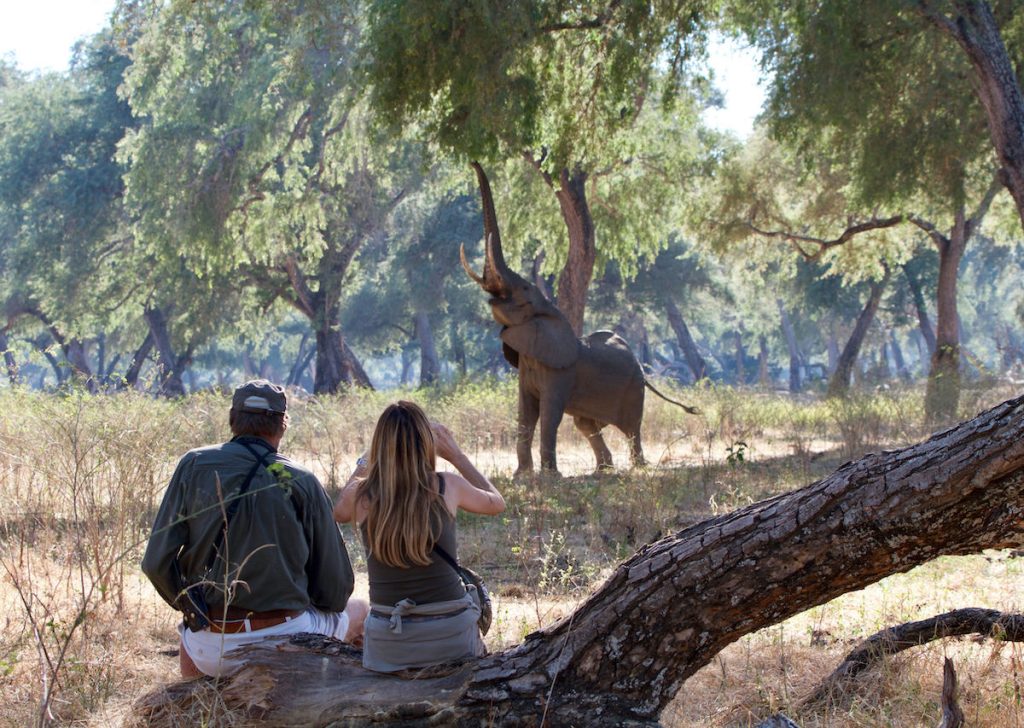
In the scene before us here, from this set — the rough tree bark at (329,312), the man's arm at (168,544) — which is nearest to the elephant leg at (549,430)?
the man's arm at (168,544)

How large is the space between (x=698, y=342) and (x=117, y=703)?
7766 cm

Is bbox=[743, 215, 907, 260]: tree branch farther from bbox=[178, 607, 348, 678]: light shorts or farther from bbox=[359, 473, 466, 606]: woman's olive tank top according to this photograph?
bbox=[178, 607, 348, 678]: light shorts

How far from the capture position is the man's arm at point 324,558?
429 cm

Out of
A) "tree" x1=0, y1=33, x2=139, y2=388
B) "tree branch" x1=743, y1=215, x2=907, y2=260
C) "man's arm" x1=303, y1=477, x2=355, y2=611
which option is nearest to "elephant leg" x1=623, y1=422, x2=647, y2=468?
"tree branch" x1=743, y1=215, x2=907, y2=260

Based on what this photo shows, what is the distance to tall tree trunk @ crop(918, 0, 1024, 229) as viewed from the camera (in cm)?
1059

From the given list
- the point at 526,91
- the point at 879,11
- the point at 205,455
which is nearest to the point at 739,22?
the point at 879,11

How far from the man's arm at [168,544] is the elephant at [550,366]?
6845 millimetres

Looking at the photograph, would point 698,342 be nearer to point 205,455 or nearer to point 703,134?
point 703,134

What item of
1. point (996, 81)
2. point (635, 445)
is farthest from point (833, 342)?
point (996, 81)

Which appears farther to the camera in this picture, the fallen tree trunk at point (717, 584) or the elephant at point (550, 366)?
the elephant at point (550, 366)

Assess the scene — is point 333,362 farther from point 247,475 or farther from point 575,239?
point 247,475

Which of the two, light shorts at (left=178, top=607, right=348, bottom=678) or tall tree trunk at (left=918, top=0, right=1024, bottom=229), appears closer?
light shorts at (left=178, top=607, right=348, bottom=678)

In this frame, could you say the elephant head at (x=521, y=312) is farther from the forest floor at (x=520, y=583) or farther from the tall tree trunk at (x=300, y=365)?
the tall tree trunk at (x=300, y=365)

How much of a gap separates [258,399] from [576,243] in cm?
1129
